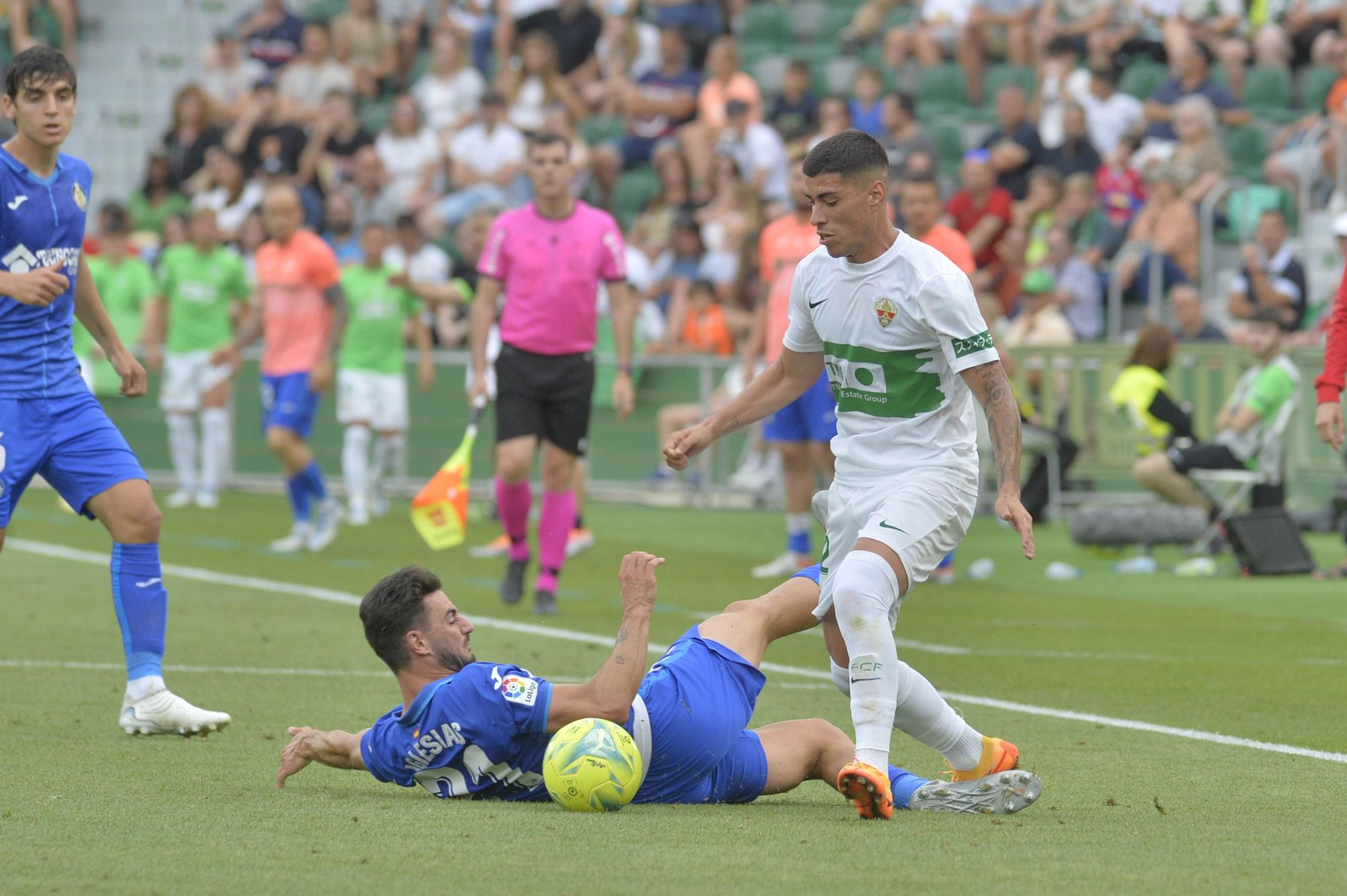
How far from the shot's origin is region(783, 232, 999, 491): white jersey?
576cm

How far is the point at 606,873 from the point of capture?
4648 millimetres

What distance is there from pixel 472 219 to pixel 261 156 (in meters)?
6.78

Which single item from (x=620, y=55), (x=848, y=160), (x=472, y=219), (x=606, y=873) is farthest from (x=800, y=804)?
(x=620, y=55)

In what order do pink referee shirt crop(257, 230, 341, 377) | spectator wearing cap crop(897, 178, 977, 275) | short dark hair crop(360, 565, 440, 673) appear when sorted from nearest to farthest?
short dark hair crop(360, 565, 440, 673)
spectator wearing cap crop(897, 178, 977, 275)
pink referee shirt crop(257, 230, 341, 377)

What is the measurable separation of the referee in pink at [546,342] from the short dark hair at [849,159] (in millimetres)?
5088

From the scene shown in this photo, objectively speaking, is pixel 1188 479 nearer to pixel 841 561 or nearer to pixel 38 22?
pixel 841 561

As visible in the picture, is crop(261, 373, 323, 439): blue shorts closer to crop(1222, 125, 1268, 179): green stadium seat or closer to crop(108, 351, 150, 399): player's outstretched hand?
crop(108, 351, 150, 399): player's outstretched hand

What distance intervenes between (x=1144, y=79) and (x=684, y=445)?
52.6 ft

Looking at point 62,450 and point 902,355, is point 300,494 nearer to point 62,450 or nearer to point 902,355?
point 62,450

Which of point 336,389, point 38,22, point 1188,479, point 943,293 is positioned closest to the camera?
point 943,293

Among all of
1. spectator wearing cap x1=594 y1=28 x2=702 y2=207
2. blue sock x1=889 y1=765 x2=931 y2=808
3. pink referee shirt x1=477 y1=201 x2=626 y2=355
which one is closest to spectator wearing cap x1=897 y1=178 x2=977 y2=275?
pink referee shirt x1=477 y1=201 x2=626 y2=355

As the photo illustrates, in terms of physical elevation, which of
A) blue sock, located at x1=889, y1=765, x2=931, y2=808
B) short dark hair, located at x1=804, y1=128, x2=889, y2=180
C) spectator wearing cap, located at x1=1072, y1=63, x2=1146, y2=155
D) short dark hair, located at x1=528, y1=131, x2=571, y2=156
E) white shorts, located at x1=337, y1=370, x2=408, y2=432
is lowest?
white shorts, located at x1=337, y1=370, x2=408, y2=432

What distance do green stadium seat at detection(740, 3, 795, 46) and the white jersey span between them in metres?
18.6

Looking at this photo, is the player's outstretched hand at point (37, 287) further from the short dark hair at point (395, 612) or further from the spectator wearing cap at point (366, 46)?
the spectator wearing cap at point (366, 46)
